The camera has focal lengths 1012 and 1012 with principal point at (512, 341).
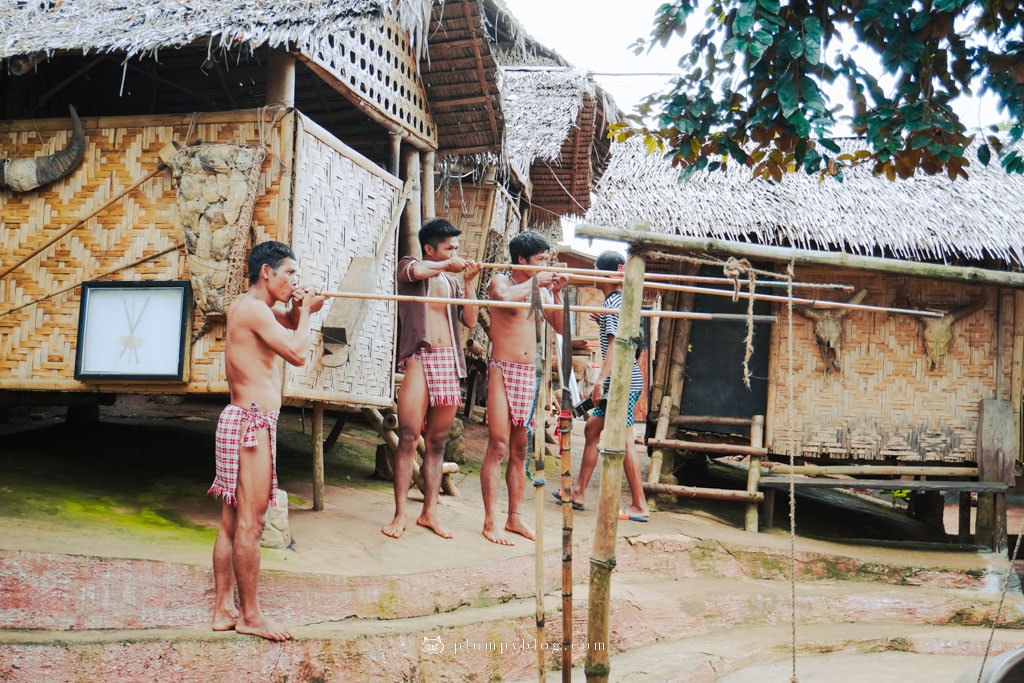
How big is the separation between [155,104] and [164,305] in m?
2.95

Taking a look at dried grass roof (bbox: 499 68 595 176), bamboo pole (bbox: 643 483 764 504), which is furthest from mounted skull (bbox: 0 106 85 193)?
dried grass roof (bbox: 499 68 595 176)

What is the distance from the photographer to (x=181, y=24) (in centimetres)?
618

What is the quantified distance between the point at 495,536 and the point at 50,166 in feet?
12.5

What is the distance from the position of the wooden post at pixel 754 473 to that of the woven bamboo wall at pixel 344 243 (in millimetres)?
3330

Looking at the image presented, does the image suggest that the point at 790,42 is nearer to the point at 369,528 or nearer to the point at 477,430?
the point at 369,528

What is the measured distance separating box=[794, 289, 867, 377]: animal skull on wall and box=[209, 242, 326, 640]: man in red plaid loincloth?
5.45 meters

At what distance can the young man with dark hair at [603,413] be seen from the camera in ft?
25.7

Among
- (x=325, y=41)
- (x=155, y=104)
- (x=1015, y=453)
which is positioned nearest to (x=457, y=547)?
(x=325, y=41)

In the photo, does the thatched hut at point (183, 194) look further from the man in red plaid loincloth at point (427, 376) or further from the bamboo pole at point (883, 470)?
the bamboo pole at point (883, 470)

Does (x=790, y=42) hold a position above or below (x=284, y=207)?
above

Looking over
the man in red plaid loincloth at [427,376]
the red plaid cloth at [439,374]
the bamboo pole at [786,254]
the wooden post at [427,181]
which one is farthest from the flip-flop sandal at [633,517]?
the bamboo pole at [786,254]

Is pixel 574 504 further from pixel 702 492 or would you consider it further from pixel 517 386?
pixel 517 386

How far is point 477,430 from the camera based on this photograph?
12.5 meters

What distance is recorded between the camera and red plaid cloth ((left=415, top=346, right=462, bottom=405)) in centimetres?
664
